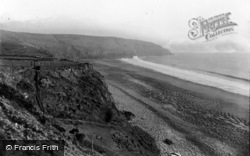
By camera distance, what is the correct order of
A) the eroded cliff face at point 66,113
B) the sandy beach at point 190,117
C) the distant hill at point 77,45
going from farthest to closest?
the distant hill at point 77,45 → the sandy beach at point 190,117 → the eroded cliff face at point 66,113

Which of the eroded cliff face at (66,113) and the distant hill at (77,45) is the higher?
the distant hill at (77,45)

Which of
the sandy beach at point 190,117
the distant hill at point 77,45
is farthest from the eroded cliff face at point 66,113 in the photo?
the distant hill at point 77,45

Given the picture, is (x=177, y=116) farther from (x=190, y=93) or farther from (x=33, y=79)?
(x=33, y=79)

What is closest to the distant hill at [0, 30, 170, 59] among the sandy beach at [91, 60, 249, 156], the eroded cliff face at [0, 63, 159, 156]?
the sandy beach at [91, 60, 249, 156]

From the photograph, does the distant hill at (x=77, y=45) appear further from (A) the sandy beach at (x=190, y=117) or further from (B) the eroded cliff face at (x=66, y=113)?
(B) the eroded cliff face at (x=66, y=113)

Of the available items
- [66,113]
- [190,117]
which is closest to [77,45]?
[190,117]

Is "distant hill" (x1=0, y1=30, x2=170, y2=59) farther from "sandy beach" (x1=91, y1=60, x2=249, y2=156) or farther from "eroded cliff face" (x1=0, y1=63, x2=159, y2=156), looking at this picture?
"eroded cliff face" (x1=0, y1=63, x2=159, y2=156)

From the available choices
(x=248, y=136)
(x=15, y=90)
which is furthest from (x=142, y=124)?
(x=15, y=90)
